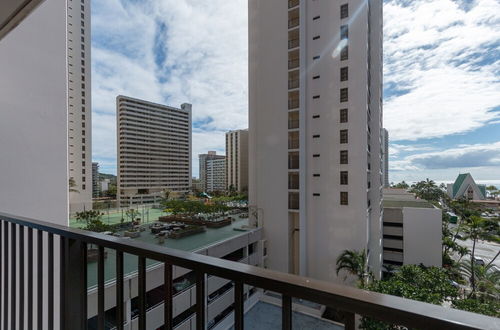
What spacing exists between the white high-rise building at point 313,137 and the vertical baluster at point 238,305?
31.0 ft

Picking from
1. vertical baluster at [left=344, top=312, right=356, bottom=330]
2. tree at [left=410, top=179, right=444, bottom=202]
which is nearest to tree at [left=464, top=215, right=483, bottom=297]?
tree at [left=410, top=179, right=444, bottom=202]

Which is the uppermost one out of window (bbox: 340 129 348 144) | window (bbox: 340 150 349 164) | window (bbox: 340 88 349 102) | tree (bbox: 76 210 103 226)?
window (bbox: 340 88 349 102)

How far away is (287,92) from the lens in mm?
10055

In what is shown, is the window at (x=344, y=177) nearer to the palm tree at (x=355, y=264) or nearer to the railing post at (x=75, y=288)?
the palm tree at (x=355, y=264)

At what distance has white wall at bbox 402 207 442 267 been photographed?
38.5ft

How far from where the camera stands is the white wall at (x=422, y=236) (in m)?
11.8

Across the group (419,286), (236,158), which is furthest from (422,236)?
(236,158)

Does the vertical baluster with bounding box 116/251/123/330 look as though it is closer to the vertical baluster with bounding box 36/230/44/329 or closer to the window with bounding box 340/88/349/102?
the vertical baluster with bounding box 36/230/44/329

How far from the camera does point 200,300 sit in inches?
21.7

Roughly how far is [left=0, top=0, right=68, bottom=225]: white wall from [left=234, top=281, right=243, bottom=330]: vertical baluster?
1672mm

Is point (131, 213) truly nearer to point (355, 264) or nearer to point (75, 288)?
point (75, 288)

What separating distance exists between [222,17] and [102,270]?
628 centimetres

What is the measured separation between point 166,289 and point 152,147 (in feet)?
55.7

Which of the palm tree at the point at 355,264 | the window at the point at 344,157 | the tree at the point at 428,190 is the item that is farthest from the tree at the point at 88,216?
the tree at the point at 428,190
